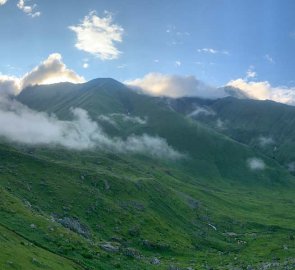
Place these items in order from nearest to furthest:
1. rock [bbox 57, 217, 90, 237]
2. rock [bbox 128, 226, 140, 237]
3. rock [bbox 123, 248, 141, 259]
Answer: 1. rock [bbox 123, 248, 141, 259]
2. rock [bbox 57, 217, 90, 237]
3. rock [bbox 128, 226, 140, 237]

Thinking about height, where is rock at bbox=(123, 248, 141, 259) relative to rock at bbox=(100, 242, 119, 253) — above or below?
below

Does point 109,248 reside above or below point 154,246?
above

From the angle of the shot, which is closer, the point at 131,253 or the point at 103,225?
the point at 131,253

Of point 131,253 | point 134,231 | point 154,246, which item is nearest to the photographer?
point 131,253

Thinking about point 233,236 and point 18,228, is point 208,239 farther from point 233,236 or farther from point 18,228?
point 18,228

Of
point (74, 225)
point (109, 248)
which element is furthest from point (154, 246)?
point (109, 248)

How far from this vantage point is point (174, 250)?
143250 mm

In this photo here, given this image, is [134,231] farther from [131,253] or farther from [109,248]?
[109,248]

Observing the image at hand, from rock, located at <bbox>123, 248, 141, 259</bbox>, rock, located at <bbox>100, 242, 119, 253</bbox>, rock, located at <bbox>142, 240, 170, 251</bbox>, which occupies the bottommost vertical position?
rock, located at <bbox>142, 240, 170, 251</bbox>

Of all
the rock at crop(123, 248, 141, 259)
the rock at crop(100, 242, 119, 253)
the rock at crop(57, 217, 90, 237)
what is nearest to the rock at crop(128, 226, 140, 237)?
the rock at crop(57, 217, 90, 237)

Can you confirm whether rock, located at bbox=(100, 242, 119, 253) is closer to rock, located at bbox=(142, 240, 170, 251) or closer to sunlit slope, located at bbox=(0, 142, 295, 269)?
sunlit slope, located at bbox=(0, 142, 295, 269)

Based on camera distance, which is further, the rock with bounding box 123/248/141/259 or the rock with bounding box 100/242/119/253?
the rock with bounding box 123/248/141/259

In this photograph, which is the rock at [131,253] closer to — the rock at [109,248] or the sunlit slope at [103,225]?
the sunlit slope at [103,225]

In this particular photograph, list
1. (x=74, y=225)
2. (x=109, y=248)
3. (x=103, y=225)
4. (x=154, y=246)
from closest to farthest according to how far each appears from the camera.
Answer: (x=109, y=248)
(x=74, y=225)
(x=154, y=246)
(x=103, y=225)
